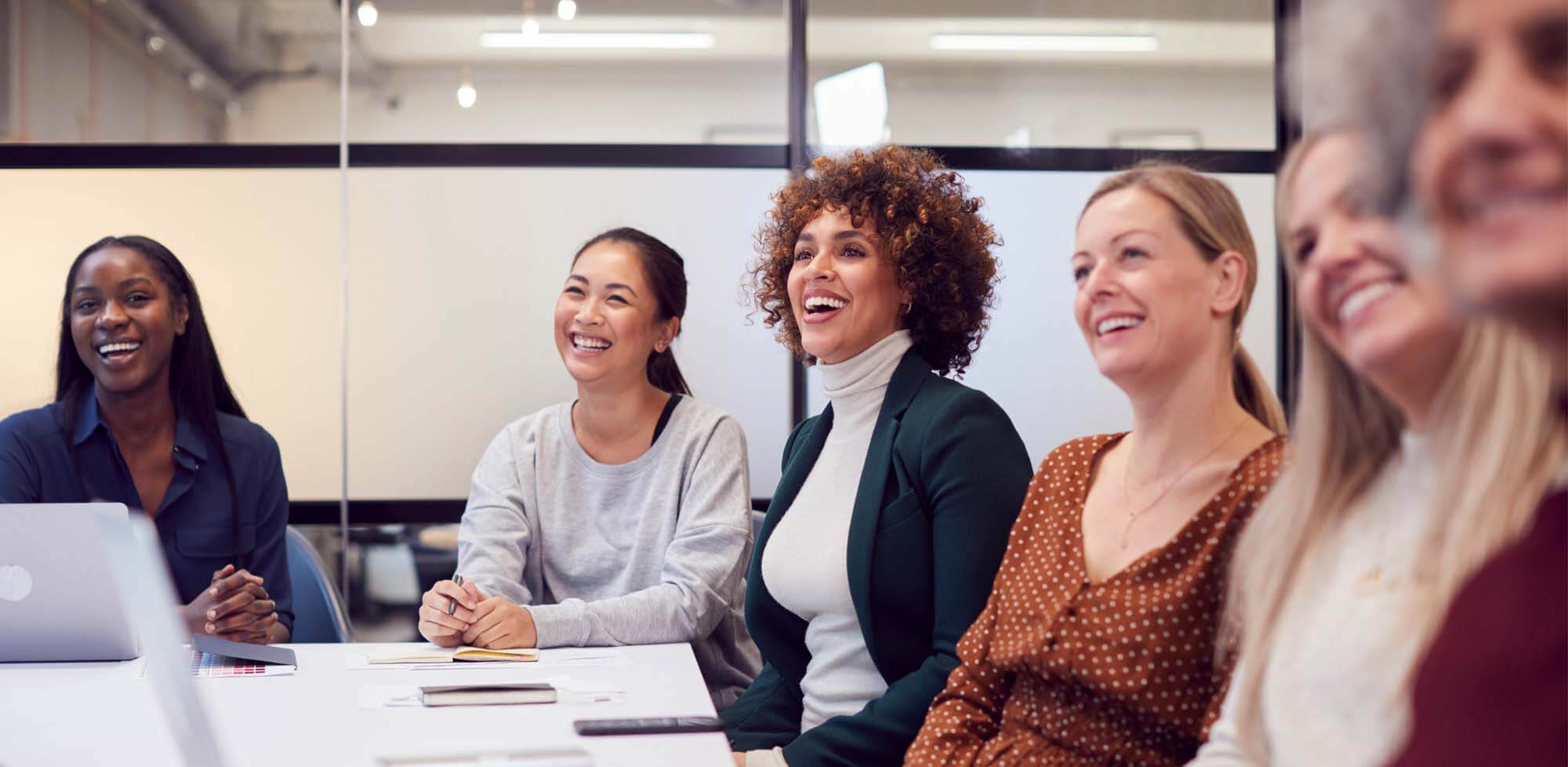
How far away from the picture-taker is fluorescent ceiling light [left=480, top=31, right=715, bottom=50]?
3512 millimetres

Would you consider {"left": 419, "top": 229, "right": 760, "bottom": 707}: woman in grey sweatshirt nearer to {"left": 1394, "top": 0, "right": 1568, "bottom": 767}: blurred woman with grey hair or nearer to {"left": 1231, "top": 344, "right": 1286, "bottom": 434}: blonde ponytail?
{"left": 1231, "top": 344, "right": 1286, "bottom": 434}: blonde ponytail

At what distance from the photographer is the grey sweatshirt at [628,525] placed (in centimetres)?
253

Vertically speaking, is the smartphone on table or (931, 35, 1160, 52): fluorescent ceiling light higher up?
(931, 35, 1160, 52): fluorescent ceiling light

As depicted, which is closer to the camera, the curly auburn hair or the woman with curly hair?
the woman with curly hair

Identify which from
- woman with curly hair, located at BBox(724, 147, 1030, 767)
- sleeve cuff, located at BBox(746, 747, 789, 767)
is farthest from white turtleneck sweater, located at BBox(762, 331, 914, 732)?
sleeve cuff, located at BBox(746, 747, 789, 767)

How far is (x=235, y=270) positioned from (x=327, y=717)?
7.01 ft

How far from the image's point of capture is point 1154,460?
1.64 meters

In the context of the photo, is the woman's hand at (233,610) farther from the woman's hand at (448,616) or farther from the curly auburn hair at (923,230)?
the curly auburn hair at (923,230)

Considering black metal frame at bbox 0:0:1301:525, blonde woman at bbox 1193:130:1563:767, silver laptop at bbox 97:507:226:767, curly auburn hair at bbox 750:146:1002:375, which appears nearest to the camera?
blonde woman at bbox 1193:130:1563:767

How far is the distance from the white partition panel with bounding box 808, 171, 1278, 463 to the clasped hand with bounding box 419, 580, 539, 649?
1.45m

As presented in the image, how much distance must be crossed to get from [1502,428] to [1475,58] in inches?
13.8

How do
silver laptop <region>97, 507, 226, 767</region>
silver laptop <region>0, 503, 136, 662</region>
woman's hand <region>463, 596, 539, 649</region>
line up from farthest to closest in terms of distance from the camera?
woman's hand <region>463, 596, 539, 649</region>
silver laptop <region>0, 503, 136, 662</region>
silver laptop <region>97, 507, 226, 767</region>

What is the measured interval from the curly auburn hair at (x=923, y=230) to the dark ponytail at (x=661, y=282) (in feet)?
1.68

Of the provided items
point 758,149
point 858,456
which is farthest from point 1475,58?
point 758,149
